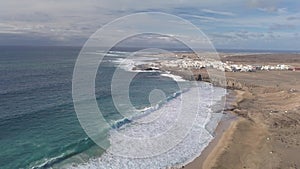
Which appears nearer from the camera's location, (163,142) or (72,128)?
(163,142)

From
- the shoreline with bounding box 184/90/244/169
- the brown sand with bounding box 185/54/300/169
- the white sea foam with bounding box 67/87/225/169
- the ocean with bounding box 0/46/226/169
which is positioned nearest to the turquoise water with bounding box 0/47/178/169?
the ocean with bounding box 0/46/226/169

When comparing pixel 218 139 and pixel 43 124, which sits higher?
pixel 43 124

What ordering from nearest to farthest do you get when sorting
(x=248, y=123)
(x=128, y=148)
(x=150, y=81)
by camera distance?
1. (x=128, y=148)
2. (x=248, y=123)
3. (x=150, y=81)

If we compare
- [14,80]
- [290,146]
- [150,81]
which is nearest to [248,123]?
[290,146]

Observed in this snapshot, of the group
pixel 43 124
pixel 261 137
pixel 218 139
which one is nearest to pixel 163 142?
pixel 218 139

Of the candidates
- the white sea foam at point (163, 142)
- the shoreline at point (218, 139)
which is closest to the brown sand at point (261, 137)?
the shoreline at point (218, 139)

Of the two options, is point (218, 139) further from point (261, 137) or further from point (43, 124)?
point (43, 124)

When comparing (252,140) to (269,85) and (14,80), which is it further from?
(14,80)

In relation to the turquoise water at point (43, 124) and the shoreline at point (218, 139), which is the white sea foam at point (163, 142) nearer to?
the shoreline at point (218, 139)
